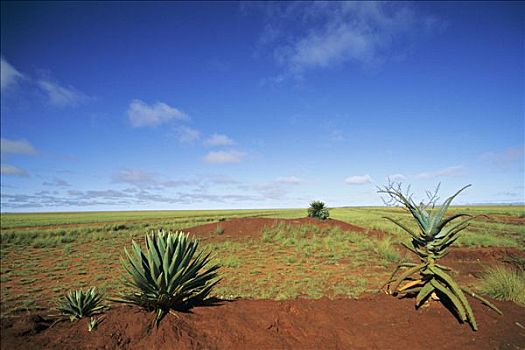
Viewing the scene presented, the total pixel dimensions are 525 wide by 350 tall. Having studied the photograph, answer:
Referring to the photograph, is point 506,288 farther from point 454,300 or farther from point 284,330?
point 284,330

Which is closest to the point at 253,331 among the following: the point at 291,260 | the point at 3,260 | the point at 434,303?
the point at 434,303

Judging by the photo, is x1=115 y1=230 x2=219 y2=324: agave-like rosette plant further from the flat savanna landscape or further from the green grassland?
the green grassland

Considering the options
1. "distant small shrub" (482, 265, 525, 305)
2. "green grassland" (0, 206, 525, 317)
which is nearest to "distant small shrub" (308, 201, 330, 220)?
"green grassland" (0, 206, 525, 317)

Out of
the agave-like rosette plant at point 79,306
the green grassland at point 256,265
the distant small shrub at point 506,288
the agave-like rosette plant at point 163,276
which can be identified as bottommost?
the green grassland at point 256,265

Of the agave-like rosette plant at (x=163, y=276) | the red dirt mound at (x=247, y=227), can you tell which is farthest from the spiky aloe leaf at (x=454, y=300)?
the red dirt mound at (x=247, y=227)

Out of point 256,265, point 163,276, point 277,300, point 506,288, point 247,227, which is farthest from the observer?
point 247,227

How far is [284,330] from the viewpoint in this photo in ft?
11.3

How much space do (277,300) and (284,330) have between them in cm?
153

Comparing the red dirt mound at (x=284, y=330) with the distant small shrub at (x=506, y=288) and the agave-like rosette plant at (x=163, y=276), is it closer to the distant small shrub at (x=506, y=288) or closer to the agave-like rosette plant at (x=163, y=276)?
the agave-like rosette plant at (x=163, y=276)

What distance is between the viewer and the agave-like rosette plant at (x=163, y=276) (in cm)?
368

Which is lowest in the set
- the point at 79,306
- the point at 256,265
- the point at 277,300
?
the point at 256,265

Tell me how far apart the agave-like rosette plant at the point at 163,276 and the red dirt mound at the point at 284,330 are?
19cm

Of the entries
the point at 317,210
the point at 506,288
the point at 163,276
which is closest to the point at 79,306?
the point at 163,276

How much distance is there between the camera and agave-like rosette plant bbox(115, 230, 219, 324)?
3.68 meters
